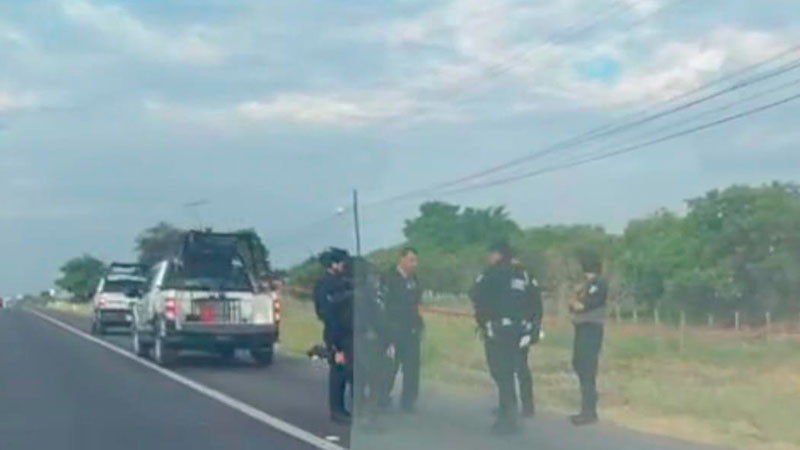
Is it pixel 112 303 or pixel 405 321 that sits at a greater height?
pixel 112 303

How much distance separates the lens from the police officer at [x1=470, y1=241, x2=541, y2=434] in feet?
56.2

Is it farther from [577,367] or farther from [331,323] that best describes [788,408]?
Result: [331,323]

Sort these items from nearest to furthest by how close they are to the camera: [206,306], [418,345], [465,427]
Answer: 1. [465,427]
2. [418,345]
3. [206,306]

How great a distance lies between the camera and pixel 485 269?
57.4ft

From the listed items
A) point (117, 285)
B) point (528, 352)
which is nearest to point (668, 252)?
point (528, 352)

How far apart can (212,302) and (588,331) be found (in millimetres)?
15982

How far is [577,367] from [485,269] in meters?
1.88

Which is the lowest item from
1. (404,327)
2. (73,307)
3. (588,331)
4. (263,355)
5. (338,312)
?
(263,355)

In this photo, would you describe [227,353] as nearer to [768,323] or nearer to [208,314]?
[208,314]

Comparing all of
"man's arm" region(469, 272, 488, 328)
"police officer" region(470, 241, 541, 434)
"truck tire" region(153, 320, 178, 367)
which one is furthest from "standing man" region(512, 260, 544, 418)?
"truck tire" region(153, 320, 178, 367)

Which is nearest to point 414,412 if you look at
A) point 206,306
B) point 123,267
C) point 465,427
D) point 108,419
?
point 465,427

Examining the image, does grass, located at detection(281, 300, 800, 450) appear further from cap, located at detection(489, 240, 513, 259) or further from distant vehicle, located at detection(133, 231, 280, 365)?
distant vehicle, located at detection(133, 231, 280, 365)

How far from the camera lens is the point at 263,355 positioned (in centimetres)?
3450

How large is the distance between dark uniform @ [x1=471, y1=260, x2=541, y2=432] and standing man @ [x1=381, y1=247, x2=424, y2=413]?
3.74 ft
